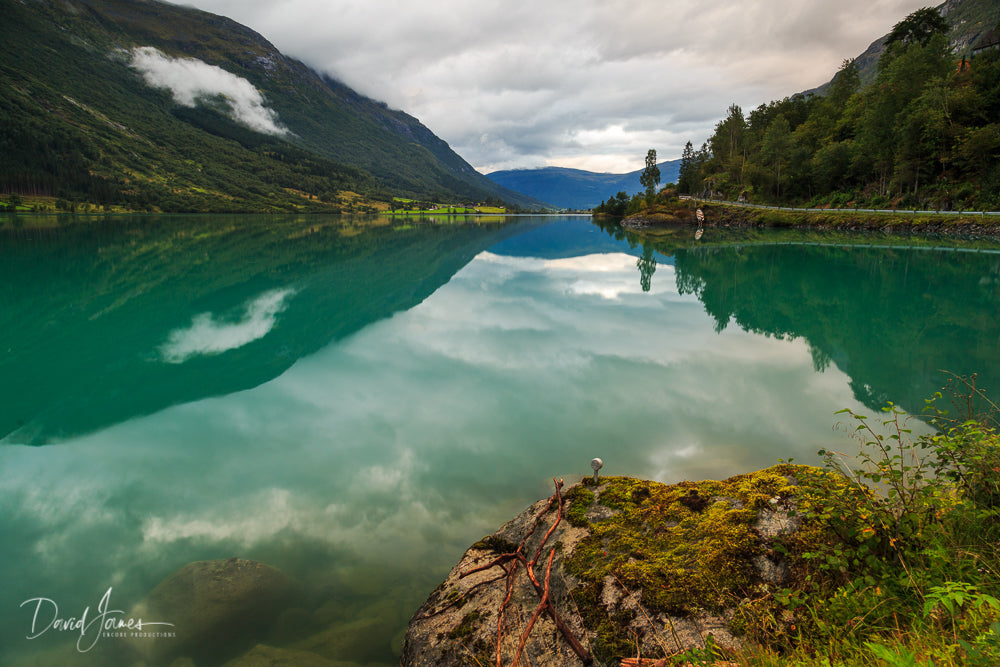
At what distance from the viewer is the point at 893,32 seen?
71688 mm

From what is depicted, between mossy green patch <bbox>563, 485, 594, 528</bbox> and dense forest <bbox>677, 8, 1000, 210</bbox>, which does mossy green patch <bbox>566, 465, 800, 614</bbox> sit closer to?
mossy green patch <bbox>563, 485, 594, 528</bbox>

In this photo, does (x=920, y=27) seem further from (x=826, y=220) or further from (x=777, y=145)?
(x=826, y=220)

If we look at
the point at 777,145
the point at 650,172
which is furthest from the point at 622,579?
the point at 650,172

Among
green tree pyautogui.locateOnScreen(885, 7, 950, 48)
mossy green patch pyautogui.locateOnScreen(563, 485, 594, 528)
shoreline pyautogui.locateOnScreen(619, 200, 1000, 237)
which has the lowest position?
mossy green patch pyautogui.locateOnScreen(563, 485, 594, 528)

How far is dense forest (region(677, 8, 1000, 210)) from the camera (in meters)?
47.3

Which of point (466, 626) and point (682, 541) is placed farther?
point (682, 541)

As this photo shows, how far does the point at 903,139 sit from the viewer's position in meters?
52.1

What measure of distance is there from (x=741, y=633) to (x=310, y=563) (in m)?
4.97

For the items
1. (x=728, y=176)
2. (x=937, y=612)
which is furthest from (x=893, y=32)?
(x=937, y=612)

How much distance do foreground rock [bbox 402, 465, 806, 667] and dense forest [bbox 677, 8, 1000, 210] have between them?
60.4 meters

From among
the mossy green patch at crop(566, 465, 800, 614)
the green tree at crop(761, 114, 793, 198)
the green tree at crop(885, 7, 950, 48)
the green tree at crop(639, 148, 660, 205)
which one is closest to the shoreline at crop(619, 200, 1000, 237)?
the green tree at crop(761, 114, 793, 198)

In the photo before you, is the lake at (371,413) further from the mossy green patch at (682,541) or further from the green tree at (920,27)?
the green tree at (920,27)

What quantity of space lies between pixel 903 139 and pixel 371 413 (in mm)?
68391

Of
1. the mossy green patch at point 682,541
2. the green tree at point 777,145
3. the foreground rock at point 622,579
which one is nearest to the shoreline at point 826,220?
the green tree at point 777,145
